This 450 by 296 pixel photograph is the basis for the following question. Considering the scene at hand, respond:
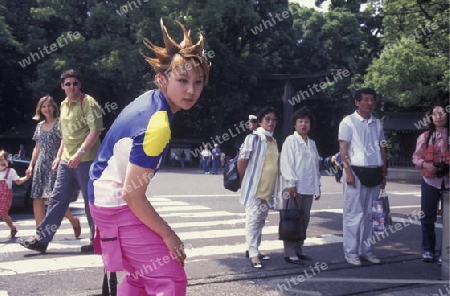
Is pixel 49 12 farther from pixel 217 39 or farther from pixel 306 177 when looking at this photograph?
pixel 306 177

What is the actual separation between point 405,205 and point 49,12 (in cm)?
2314

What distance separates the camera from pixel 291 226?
5.41 metres

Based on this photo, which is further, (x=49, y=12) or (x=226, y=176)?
(x=49, y=12)

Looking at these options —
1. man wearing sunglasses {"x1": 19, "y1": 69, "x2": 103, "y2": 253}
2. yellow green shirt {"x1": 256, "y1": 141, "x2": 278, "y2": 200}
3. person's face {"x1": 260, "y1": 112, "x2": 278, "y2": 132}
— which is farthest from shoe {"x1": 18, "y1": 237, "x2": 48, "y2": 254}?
person's face {"x1": 260, "y1": 112, "x2": 278, "y2": 132}

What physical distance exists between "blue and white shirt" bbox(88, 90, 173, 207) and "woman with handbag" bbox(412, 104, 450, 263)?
418 centimetres

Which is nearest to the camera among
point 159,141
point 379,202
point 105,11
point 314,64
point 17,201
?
point 159,141

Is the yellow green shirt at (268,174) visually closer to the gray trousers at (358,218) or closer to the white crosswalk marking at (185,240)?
the gray trousers at (358,218)

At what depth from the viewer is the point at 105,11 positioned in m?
27.0

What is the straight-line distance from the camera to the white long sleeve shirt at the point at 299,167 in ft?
18.1

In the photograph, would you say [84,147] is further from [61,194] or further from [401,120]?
[401,120]

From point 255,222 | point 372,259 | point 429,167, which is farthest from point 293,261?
point 429,167

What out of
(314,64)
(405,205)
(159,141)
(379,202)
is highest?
(314,64)

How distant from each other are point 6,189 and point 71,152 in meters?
2.04

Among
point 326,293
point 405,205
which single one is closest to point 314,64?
point 405,205
